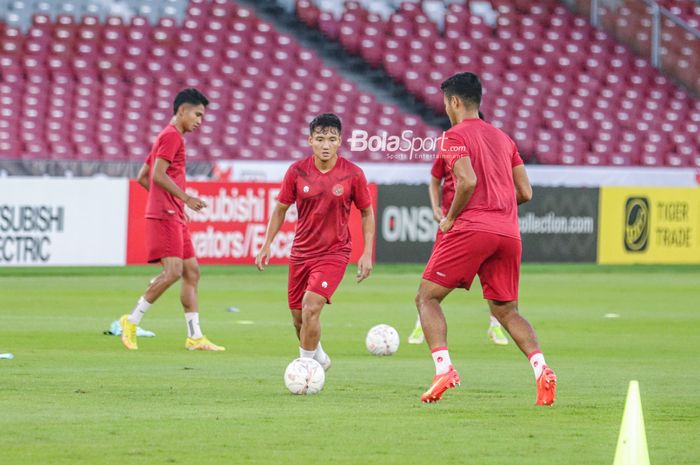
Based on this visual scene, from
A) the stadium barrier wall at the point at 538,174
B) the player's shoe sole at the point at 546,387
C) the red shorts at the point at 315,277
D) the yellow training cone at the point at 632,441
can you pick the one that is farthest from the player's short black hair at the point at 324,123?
the stadium barrier wall at the point at 538,174

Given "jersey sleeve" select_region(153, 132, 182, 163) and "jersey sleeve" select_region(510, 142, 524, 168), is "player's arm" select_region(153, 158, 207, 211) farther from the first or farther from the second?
"jersey sleeve" select_region(510, 142, 524, 168)

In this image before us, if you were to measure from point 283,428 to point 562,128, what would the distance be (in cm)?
2602

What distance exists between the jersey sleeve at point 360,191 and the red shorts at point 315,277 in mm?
471

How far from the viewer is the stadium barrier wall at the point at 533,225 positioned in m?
26.4

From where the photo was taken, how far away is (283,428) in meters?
8.66

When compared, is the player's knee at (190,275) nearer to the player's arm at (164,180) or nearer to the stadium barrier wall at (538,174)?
the player's arm at (164,180)

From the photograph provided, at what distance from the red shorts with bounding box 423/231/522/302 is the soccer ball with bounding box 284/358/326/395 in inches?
42.3

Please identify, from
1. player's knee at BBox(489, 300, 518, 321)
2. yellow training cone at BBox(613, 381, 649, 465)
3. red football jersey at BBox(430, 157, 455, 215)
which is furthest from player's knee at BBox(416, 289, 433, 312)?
yellow training cone at BBox(613, 381, 649, 465)

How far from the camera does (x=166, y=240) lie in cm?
1394

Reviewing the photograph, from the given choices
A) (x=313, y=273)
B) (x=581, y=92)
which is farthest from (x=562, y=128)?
(x=313, y=273)

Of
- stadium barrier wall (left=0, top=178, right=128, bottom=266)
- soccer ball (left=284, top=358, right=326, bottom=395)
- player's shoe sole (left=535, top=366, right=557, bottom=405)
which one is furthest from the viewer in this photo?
stadium barrier wall (left=0, top=178, right=128, bottom=266)

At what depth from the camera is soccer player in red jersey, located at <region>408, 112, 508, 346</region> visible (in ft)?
41.8

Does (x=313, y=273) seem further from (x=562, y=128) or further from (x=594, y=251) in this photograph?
(x=562, y=128)

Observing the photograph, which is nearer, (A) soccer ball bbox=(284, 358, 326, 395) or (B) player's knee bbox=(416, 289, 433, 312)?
(B) player's knee bbox=(416, 289, 433, 312)
